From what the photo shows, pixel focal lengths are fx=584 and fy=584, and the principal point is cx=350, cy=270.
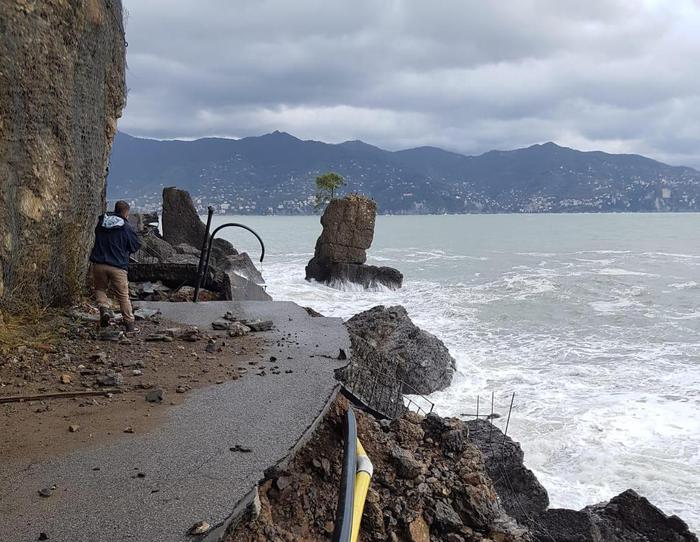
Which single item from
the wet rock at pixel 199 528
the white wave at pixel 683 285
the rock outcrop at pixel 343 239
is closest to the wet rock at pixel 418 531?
the wet rock at pixel 199 528

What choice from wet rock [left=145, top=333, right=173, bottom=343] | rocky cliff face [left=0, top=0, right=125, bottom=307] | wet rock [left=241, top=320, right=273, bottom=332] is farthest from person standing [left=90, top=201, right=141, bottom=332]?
wet rock [left=241, top=320, right=273, bottom=332]

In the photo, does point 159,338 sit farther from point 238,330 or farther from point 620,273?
point 620,273

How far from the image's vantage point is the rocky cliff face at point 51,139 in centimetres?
632

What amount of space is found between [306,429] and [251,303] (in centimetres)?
533

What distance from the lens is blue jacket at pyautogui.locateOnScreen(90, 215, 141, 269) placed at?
7.15m

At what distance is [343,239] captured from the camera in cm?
3469

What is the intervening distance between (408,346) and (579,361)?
18.9 ft

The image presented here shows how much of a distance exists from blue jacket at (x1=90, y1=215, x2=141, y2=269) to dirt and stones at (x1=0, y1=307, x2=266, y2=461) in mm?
808

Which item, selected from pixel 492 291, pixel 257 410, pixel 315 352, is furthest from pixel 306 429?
pixel 492 291

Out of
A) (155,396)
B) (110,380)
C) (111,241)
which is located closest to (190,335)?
(111,241)

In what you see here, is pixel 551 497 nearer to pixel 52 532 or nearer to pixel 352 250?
pixel 52 532

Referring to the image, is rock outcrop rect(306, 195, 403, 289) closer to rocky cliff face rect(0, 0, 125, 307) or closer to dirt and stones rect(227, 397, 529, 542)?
rocky cliff face rect(0, 0, 125, 307)

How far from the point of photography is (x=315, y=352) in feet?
21.7

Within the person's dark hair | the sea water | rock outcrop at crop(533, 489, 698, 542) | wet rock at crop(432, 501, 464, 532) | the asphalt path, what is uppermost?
the person's dark hair
